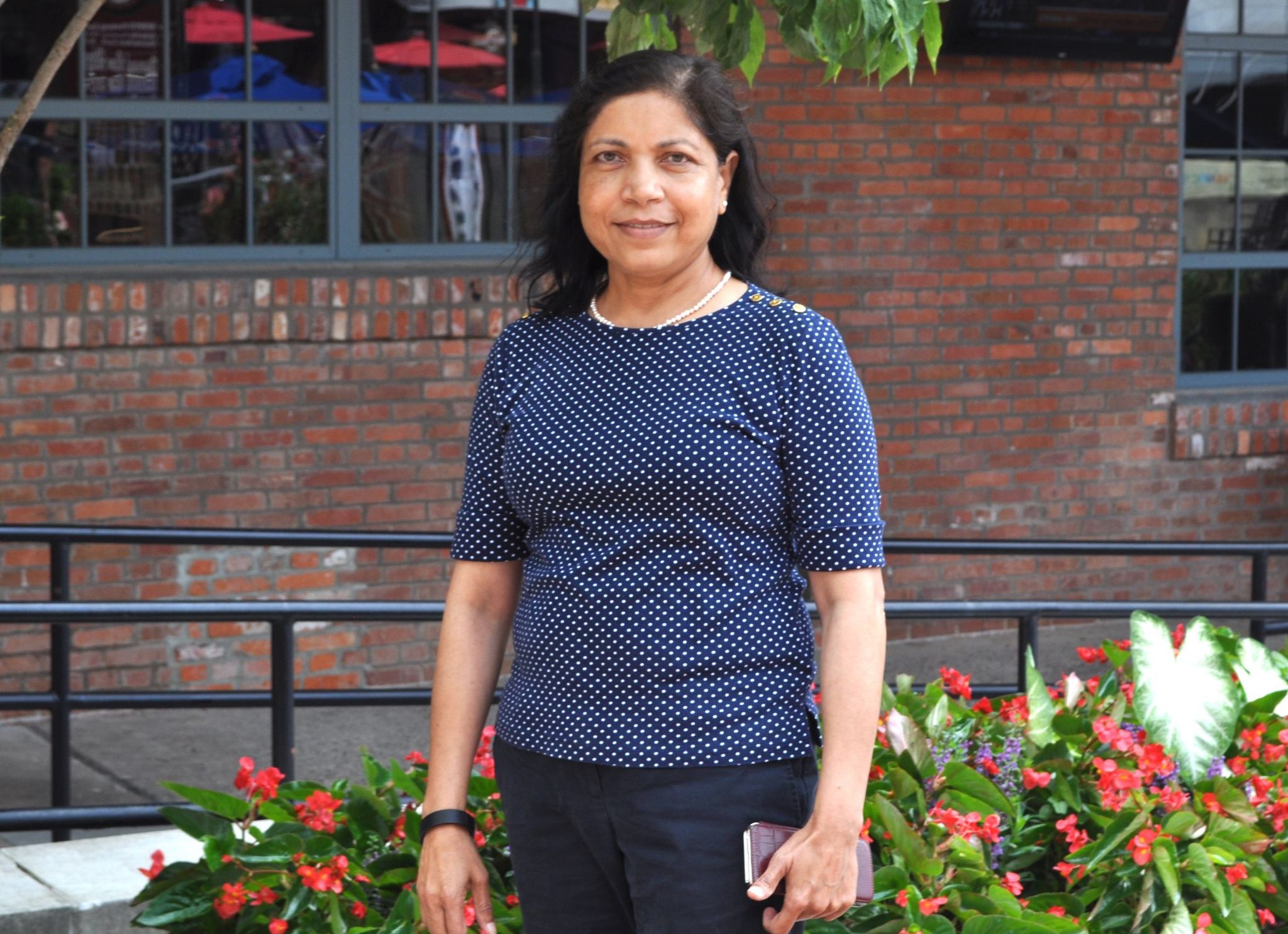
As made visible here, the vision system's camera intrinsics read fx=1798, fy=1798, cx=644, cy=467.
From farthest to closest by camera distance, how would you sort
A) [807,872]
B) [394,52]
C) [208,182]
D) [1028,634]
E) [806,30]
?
[394,52], [208,182], [1028,634], [806,30], [807,872]

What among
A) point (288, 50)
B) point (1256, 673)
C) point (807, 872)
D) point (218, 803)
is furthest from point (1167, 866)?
point (288, 50)

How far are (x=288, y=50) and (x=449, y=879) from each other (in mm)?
4839

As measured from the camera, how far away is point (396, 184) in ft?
22.3

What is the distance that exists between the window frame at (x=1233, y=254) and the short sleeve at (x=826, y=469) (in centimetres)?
634

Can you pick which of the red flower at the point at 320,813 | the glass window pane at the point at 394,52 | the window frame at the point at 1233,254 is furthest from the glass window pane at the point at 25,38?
the window frame at the point at 1233,254

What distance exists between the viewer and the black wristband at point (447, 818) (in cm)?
229

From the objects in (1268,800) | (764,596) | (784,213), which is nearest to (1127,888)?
(1268,800)

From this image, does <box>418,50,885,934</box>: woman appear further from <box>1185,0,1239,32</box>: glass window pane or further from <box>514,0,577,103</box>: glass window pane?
<box>1185,0,1239,32</box>: glass window pane

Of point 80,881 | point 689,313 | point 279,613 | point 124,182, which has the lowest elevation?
point 80,881

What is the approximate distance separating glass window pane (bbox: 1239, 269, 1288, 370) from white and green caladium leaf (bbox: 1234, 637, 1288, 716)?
527 centimetres

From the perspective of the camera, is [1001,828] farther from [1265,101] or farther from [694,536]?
[1265,101]

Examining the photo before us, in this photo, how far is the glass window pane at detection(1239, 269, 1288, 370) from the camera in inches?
336

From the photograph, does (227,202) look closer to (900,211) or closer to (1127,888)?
(900,211)

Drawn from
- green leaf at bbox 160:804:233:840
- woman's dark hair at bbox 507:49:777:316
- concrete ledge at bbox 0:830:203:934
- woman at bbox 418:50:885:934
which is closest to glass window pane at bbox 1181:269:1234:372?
concrete ledge at bbox 0:830:203:934
